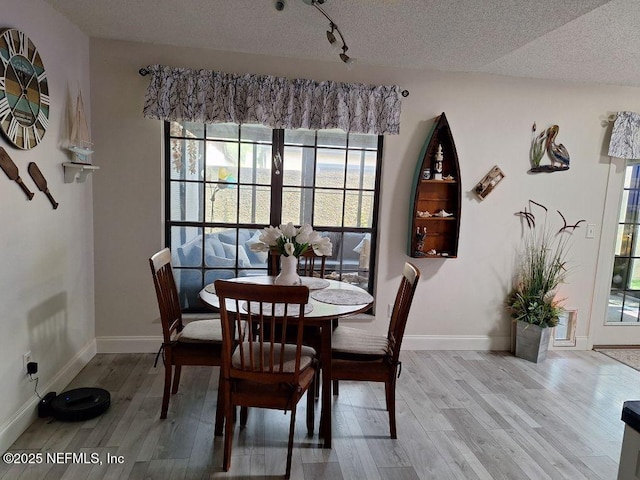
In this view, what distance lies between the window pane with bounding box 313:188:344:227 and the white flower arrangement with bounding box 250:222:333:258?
105 cm

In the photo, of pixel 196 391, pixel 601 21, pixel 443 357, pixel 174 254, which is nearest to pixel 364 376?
pixel 196 391

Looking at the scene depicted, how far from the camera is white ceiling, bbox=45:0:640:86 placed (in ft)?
7.41

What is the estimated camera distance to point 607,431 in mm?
2477

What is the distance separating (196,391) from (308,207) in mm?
1632

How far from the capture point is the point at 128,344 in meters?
3.29

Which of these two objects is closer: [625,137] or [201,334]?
[201,334]

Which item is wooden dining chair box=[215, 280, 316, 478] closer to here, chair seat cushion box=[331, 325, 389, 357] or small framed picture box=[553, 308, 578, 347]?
chair seat cushion box=[331, 325, 389, 357]

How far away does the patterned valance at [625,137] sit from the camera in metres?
3.57

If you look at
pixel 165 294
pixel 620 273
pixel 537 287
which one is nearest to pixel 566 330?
pixel 537 287

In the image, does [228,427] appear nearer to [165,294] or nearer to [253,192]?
[165,294]

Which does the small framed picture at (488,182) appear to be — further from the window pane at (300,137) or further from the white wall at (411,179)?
the window pane at (300,137)

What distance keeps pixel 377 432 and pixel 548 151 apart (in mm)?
2732

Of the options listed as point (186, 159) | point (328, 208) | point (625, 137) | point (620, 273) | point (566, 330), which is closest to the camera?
point (186, 159)

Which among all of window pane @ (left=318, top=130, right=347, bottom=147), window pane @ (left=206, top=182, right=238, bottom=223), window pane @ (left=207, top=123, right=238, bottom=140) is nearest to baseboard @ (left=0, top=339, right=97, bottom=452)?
window pane @ (left=206, top=182, right=238, bottom=223)
